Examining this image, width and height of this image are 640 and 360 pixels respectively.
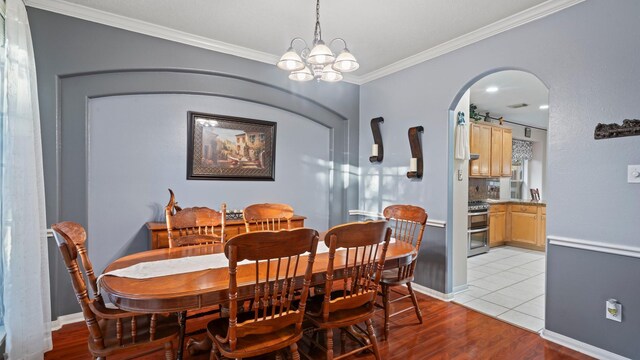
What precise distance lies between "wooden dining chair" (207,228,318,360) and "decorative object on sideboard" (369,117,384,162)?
2.70m

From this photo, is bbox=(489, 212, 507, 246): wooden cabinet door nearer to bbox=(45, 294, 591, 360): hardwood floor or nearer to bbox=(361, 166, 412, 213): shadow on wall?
bbox=(361, 166, 412, 213): shadow on wall

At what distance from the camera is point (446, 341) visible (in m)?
2.55

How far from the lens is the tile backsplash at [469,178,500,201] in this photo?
6036 mm

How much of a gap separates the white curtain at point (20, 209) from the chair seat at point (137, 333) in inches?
29.4

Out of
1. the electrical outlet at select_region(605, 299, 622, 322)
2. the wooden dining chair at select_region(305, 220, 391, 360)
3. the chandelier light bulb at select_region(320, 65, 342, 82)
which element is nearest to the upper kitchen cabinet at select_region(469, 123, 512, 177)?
the electrical outlet at select_region(605, 299, 622, 322)

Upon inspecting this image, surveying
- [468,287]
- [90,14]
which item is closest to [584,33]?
[468,287]

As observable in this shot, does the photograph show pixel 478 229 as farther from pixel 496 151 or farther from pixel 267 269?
pixel 267 269

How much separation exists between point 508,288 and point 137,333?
3.90 meters

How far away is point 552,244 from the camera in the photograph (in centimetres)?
261

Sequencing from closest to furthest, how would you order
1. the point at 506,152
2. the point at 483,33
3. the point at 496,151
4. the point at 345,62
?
the point at 345,62
the point at 483,33
the point at 496,151
the point at 506,152

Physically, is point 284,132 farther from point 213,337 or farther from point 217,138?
point 213,337

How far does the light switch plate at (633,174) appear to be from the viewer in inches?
85.1

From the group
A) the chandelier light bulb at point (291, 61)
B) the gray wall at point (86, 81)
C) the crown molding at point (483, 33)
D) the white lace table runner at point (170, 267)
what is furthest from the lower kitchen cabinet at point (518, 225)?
the white lace table runner at point (170, 267)

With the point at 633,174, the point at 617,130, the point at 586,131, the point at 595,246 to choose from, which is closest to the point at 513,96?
the point at 586,131
